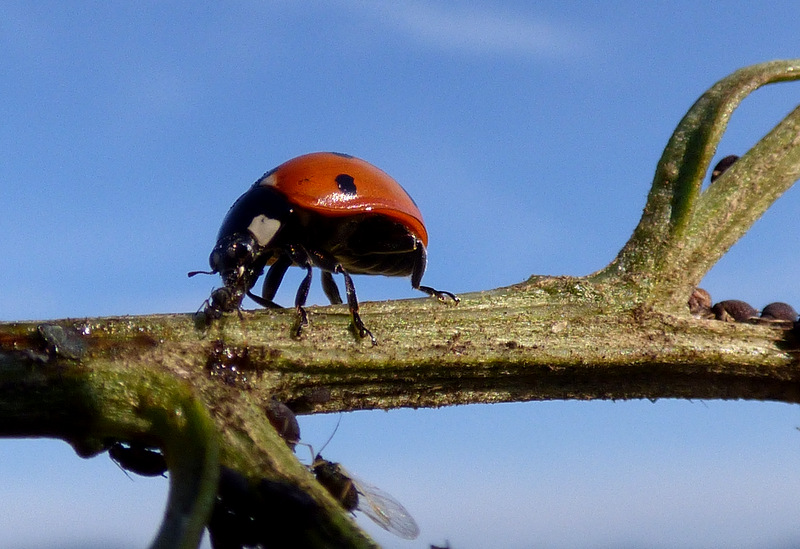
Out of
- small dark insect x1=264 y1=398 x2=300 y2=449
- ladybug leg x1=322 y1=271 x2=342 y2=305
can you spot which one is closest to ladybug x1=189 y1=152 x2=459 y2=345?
ladybug leg x1=322 y1=271 x2=342 y2=305

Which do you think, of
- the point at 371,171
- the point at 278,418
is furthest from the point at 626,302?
the point at 371,171

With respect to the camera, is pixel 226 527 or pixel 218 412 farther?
pixel 218 412

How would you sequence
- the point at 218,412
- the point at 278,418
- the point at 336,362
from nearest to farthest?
1. the point at 218,412
2. the point at 278,418
3. the point at 336,362

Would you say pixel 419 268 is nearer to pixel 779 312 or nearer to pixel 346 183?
pixel 346 183

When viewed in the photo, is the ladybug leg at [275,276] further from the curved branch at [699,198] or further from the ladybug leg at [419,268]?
the curved branch at [699,198]

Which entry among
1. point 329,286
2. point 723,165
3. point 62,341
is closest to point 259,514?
point 62,341

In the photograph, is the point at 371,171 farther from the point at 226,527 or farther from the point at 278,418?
the point at 226,527
